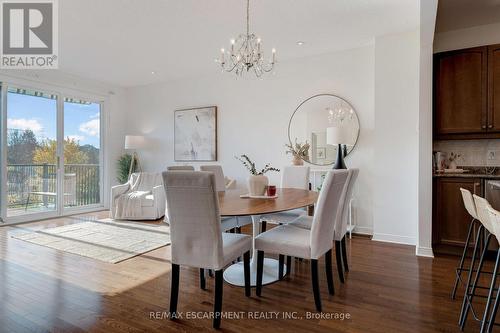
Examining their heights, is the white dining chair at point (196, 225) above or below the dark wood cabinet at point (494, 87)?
below

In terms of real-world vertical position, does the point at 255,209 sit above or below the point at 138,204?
above

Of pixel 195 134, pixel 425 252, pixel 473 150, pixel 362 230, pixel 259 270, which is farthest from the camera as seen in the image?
pixel 195 134

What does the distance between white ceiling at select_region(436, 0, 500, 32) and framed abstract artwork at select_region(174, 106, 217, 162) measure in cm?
367

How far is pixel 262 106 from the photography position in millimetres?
5148

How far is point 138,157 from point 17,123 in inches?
88.4

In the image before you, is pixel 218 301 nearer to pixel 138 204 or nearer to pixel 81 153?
pixel 138 204

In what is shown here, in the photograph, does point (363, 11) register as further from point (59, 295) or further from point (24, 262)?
point (24, 262)

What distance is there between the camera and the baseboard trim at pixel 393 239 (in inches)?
151

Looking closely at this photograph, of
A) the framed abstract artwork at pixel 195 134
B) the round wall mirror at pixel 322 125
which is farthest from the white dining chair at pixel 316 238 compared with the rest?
the framed abstract artwork at pixel 195 134

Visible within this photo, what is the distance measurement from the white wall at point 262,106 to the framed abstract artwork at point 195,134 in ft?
0.47

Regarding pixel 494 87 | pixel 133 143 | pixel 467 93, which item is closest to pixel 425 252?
pixel 467 93

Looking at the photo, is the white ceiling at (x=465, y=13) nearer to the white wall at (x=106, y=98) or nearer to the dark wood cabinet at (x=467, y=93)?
the dark wood cabinet at (x=467, y=93)

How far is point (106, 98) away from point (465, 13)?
6.36 m

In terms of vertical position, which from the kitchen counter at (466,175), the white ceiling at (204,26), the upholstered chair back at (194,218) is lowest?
the upholstered chair back at (194,218)
